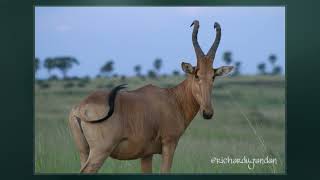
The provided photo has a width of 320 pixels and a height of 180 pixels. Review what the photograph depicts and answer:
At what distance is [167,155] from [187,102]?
138cm

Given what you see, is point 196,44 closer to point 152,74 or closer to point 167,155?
point 152,74

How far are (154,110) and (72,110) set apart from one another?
1818 millimetres

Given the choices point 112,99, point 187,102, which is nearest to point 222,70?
point 187,102

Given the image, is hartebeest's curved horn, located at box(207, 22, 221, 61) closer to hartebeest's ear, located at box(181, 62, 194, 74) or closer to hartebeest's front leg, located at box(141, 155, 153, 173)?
hartebeest's ear, located at box(181, 62, 194, 74)

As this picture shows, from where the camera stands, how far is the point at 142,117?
2120 cm

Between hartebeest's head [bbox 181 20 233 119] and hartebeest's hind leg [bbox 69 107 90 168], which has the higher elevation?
hartebeest's head [bbox 181 20 233 119]

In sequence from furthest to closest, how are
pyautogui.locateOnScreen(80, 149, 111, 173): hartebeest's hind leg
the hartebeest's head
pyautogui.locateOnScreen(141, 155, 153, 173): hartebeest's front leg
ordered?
pyautogui.locateOnScreen(141, 155, 153, 173): hartebeest's front leg → the hartebeest's head → pyautogui.locateOnScreen(80, 149, 111, 173): hartebeest's hind leg

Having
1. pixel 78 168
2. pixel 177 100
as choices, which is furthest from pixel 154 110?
pixel 78 168

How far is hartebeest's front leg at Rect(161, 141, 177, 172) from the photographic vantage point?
69.8 ft

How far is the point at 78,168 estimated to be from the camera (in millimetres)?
21469

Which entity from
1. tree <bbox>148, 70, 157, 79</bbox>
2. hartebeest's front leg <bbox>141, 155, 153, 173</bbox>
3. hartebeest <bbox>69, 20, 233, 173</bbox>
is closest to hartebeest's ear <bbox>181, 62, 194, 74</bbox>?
hartebeest <bbox>69, 20, 233, 173</bbox>

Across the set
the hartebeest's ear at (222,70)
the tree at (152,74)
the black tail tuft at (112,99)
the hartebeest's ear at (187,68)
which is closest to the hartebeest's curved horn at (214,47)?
the hartebeest's ear at (222,70)

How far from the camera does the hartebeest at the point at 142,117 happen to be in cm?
2075

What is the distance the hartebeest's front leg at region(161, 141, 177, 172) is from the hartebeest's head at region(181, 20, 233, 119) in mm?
1080
